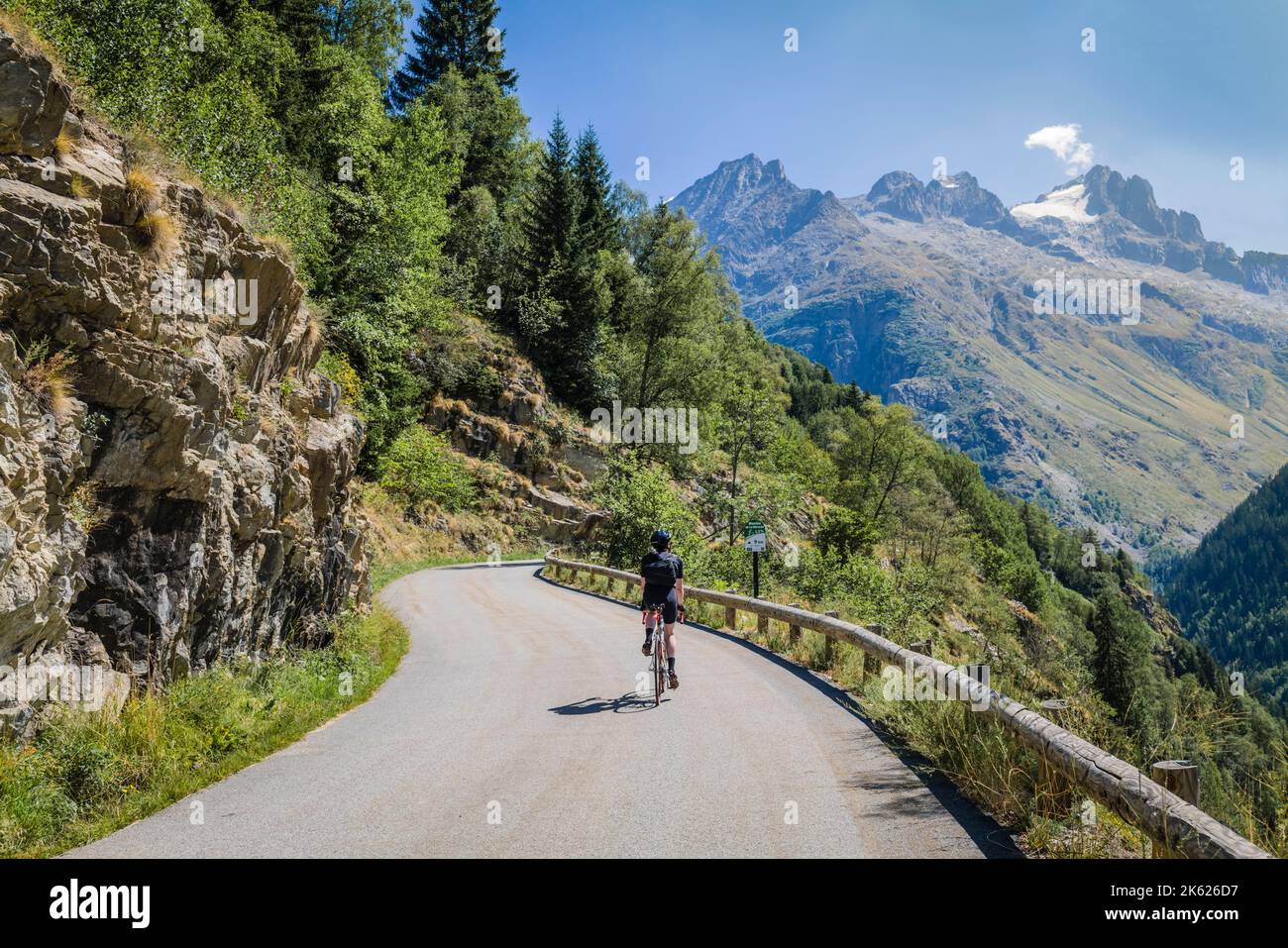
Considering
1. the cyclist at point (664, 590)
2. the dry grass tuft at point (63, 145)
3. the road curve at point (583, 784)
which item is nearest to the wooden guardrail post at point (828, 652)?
the road curve at point (583, 784)

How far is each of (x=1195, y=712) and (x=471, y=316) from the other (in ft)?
130

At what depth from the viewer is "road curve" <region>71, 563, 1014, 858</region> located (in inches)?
187

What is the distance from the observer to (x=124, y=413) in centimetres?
674

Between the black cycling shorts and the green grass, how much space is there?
406cm

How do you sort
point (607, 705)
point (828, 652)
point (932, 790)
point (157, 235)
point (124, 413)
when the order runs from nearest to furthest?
point (932, 790)
point (124, 413)
point (157, 235)
point (607, 705)
point (828, 652)

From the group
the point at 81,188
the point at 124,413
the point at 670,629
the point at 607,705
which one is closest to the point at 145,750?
the point at 124,413

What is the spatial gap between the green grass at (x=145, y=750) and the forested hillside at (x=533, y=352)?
19.3 ft

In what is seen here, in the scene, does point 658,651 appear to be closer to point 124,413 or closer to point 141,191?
point 124,413

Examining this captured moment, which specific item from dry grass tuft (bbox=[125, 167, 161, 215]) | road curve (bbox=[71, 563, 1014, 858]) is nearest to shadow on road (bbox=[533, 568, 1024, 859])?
road curve (bbox=[71, 563, 1014, 858])

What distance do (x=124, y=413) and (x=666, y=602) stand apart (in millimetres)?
6357

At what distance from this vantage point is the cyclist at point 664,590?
9.59m

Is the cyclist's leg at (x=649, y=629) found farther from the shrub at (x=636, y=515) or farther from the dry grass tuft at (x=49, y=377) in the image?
the shrub at (x=636, y=515)

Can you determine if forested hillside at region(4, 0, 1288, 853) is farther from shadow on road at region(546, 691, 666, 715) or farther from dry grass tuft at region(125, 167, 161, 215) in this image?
shadow on road at region(546, 691, 666, 715)

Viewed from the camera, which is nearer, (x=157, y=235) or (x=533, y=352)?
(x=157, y=235)
